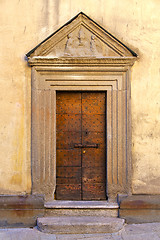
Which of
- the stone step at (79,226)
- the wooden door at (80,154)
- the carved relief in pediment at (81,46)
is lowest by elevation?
the stone step at (79,226)

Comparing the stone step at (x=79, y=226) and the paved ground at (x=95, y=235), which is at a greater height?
the stone step at (x=79, y=226)

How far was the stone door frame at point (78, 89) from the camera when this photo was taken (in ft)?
14.3

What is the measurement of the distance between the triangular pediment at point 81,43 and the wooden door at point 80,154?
92 centimetres

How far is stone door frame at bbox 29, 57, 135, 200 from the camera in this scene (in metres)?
4.36

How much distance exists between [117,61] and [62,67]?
38.0 inches

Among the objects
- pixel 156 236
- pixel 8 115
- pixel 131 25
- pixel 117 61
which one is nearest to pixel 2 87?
pixel 8 115

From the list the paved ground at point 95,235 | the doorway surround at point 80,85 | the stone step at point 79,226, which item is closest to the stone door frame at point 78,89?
the doorway surround at point 80,85

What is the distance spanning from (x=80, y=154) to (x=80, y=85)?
124 centimetres

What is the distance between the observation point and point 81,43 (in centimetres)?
439

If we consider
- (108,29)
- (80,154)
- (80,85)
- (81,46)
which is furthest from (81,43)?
(80,154)

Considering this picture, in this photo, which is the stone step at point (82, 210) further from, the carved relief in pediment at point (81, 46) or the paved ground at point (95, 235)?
the carved relief in pediment at point (81, 46)

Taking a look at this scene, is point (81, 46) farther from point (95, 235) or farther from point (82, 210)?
point (95, 235)

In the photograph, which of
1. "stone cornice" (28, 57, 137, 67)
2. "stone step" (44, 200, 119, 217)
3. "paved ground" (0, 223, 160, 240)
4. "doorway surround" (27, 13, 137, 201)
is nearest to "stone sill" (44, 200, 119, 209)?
"stone step" (44, 200, 119, 217)

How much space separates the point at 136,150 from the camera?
4.39m
